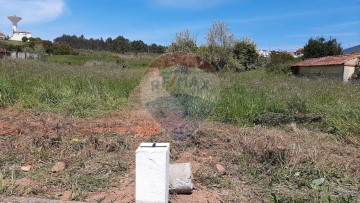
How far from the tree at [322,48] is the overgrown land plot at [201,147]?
108ft

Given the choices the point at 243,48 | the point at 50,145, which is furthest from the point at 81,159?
the point at 243,48

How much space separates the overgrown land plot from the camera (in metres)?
2.76

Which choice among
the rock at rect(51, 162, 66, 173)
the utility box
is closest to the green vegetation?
the rock at rect(51, 162, 66, 173)

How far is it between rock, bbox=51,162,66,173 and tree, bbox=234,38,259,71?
22.9m

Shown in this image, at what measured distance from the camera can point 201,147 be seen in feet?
12.6

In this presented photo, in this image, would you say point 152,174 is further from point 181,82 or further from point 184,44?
point 184,44

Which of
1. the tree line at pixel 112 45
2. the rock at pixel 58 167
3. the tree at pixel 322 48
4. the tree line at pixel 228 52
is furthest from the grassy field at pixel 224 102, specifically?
the tree line at pixel 112 45

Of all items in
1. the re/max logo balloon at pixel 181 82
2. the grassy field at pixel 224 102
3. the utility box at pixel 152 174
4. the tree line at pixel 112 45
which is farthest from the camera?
the tree line at pixel 112 45

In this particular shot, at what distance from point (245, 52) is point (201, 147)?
73.3 ft

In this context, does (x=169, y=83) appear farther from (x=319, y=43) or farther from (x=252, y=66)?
(x=319, y=43)

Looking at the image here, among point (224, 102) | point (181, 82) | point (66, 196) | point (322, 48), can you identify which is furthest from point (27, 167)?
point (322, 48)

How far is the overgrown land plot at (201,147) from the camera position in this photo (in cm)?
276

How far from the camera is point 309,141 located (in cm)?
417

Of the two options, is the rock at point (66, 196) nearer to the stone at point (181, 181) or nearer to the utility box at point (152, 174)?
the utility box at point (152, 174)
